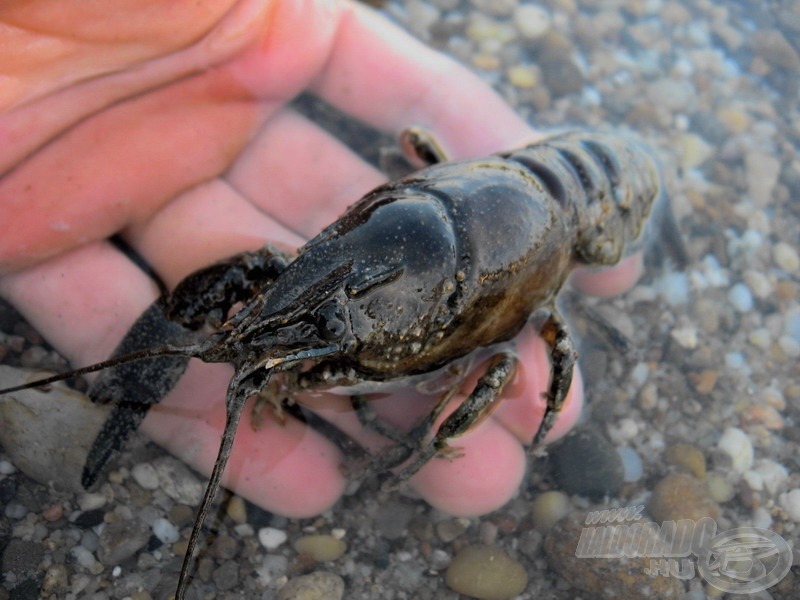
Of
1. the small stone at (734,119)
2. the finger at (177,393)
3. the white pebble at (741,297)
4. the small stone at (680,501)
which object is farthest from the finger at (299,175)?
the small stone at (734,119)

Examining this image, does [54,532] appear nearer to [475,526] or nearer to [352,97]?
[475,526]

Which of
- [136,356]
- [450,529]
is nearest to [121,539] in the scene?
[136,356]

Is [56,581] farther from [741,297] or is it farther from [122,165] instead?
[741,297]

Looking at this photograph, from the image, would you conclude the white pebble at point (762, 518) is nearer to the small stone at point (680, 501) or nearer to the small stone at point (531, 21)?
the small stone at point (680, 501)

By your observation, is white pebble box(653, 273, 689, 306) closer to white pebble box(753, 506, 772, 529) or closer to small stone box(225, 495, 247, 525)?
white pebble box(753, 506, 772, 529)

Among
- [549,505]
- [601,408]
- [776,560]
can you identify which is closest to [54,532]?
[549,505]
